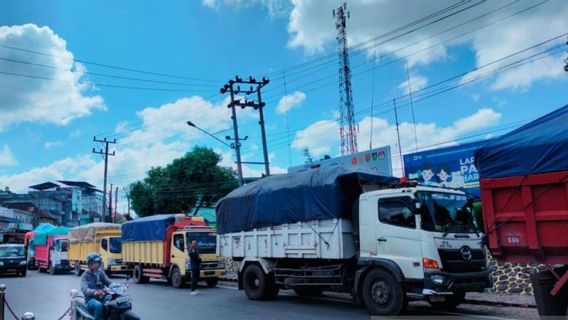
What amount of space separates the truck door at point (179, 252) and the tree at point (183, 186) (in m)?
27.5

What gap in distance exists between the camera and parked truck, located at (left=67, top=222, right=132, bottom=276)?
2559 centimetres

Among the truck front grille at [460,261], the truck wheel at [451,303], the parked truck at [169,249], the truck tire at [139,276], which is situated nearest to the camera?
the truck front grille at [460,261]

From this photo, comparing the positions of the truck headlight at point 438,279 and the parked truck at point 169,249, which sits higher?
the parked truck at point 169,249

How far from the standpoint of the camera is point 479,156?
7738 millimetres

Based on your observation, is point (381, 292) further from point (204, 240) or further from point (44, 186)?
point (44, 186)

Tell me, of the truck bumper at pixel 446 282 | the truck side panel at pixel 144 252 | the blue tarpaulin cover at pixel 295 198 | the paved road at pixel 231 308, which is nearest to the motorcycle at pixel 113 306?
the paved road at pixel 231 308

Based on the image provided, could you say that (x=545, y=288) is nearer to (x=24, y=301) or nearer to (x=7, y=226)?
(x=24, y=301)

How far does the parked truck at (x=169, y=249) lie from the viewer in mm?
18531

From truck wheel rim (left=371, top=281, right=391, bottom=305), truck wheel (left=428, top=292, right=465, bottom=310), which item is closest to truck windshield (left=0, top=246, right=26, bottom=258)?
truck wheel rim (left=371, top=281, right=391, bottom=305)

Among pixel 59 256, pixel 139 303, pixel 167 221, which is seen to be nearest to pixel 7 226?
pixel 59 256

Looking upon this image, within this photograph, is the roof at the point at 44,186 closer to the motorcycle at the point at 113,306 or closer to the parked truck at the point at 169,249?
the parked truck at the point at 169,249

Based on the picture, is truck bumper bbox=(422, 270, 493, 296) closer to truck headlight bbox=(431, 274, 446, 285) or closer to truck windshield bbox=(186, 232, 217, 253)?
truck headlight bbox=(431, 274, 446, 285)

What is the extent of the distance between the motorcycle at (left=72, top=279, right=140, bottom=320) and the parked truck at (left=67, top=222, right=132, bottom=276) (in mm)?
17879

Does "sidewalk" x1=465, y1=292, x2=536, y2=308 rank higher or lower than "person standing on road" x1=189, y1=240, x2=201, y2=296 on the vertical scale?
lower
